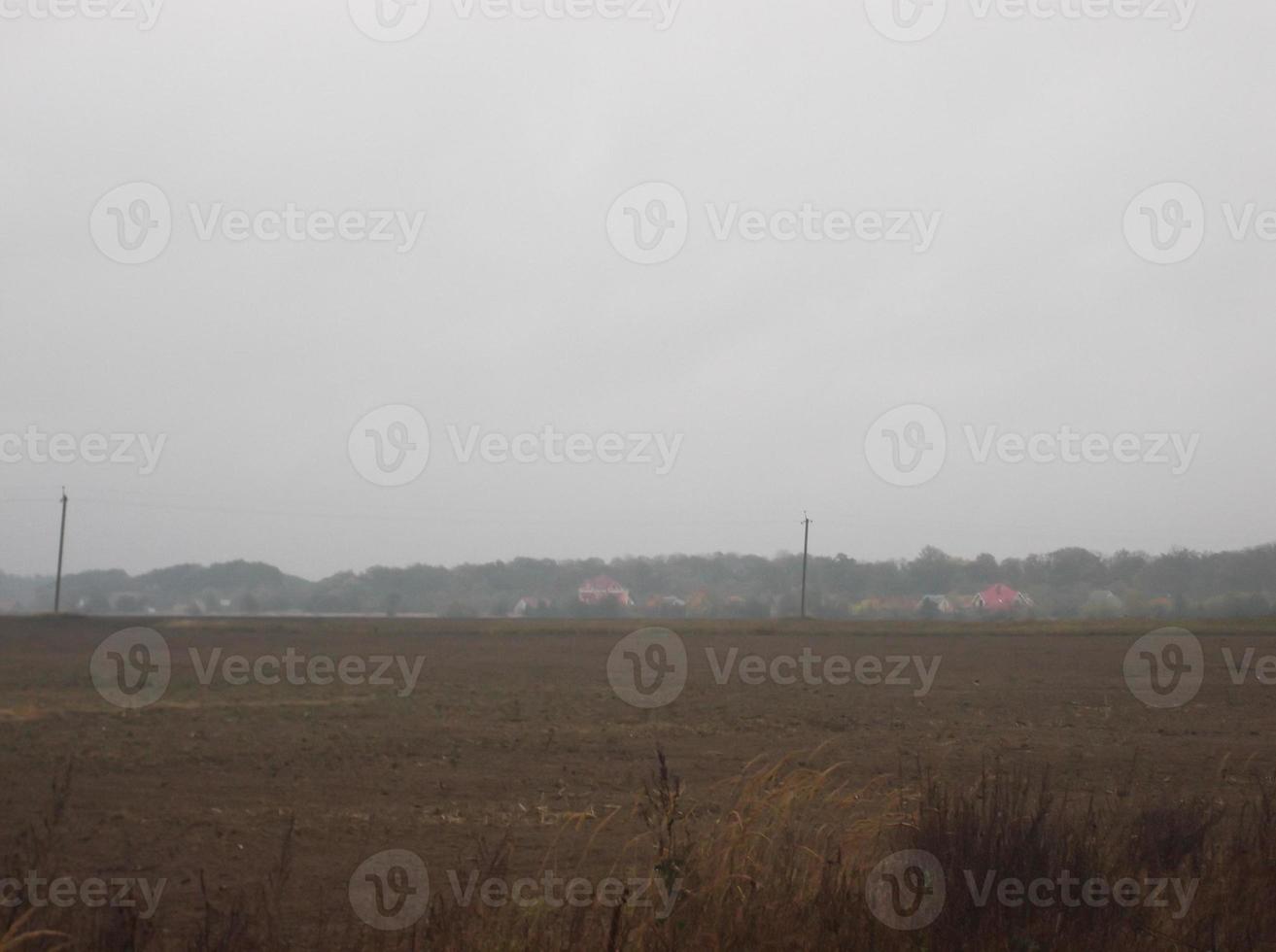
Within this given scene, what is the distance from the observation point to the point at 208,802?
41.3 feet

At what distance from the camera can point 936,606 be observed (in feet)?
206

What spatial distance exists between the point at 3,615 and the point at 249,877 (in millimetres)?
46052

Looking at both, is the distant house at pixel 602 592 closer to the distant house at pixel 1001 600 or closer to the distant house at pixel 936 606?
the distant house at pixel 936 606

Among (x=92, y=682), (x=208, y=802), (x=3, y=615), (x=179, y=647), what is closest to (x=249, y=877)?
(x=208, y=802)

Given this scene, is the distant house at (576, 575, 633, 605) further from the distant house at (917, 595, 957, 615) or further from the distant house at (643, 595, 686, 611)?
the distant house at (917, 595, 957, 615)

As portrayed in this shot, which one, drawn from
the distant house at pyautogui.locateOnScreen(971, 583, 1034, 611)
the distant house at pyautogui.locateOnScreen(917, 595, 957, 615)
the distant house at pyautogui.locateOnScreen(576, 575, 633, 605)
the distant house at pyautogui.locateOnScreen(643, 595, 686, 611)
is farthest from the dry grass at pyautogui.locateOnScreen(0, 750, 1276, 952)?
the distant house at pyautogui.locateOnScreen(643, 595, 686, 611)

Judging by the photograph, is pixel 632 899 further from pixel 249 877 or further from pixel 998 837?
pixel 249 877

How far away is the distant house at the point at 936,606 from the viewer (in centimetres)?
6212

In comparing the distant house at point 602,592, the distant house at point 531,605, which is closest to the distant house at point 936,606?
the distant house at point 602,592

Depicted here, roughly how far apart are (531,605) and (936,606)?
21545 mm

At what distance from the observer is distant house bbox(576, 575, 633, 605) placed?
67188 mm

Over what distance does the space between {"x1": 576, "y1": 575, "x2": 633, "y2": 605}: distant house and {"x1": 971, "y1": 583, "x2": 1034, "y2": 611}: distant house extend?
19.3 meters

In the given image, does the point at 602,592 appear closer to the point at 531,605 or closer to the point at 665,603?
the point at 665,603

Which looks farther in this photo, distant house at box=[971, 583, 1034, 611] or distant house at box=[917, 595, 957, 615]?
distant house at box=[917, 595, 957, 615]
